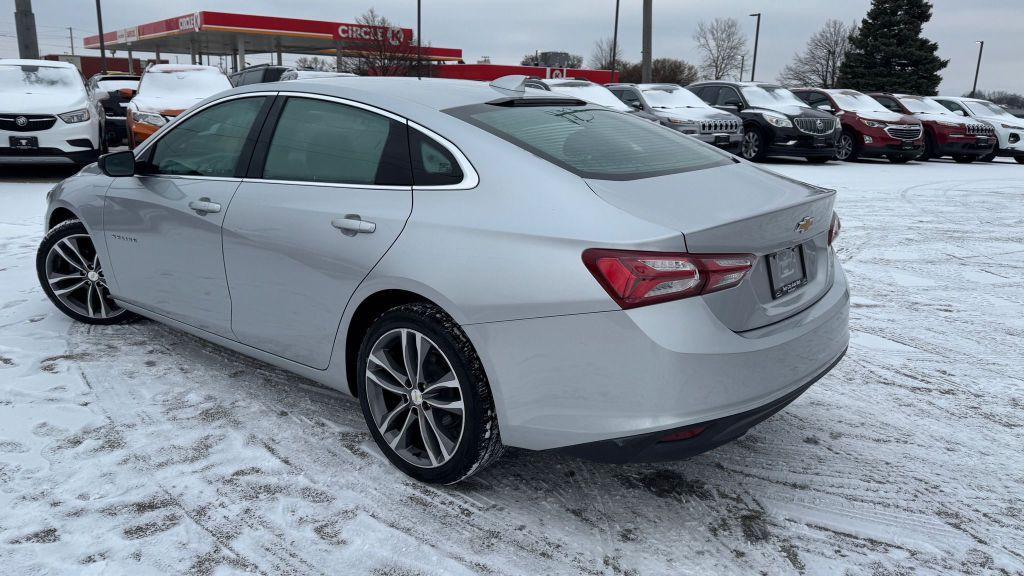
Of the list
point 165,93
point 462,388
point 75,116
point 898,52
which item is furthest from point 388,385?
point 898,52

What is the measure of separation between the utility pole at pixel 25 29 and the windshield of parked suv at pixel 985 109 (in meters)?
23.3

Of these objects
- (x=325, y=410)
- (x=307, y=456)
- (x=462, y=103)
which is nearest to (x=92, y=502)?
(x=307, y=456)

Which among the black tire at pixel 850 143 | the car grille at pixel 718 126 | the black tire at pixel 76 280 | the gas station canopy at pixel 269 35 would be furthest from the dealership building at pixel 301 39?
the black tire at pixel 76 280

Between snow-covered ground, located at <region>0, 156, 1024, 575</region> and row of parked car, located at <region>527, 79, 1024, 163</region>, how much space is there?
36.0 ft

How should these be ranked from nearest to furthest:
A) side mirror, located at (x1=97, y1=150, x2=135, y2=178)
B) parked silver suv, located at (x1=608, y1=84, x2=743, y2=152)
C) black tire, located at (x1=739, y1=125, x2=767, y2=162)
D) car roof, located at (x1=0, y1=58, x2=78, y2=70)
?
side mirror, located at (x1=97, y1=150, x2=135, y2=178) < car roof, located at (x1=0, y1=58, x2=78, y2=70) < parked silver suv, located at (x1=608, y1=84, x2=743, y2=152) < black tire, located at (x1=739, y1=125, x2=767, y2=162)

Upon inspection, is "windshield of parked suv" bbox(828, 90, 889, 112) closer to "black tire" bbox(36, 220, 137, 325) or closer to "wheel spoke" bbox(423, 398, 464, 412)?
"black tire" bbox(36, 220, 137, 325)

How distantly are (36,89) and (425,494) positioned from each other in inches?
464

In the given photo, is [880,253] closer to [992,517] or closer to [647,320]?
[992,517]

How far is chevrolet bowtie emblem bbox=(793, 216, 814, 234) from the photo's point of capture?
2871 millimetres

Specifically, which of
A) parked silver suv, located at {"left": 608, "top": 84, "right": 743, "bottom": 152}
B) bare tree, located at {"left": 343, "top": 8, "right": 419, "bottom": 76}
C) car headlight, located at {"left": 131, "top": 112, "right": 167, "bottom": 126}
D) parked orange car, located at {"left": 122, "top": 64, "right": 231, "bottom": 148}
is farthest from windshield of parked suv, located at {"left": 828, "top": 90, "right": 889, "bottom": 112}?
bare tree, located at {"left": 343, "top": 8, "right": 419, "bottom": 76}

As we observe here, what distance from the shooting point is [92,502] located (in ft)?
9.43

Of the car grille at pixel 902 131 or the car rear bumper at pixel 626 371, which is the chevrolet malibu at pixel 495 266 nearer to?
the car rear bumper at pixel 626 371

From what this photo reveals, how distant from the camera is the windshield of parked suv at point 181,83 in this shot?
13859mm

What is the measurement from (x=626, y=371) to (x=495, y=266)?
0.55 m
